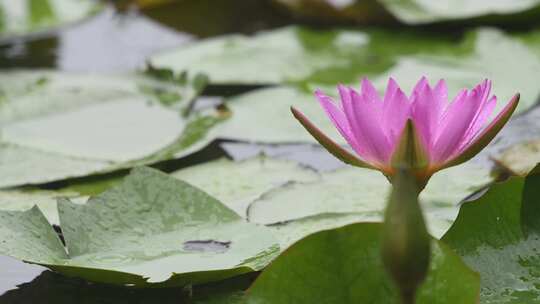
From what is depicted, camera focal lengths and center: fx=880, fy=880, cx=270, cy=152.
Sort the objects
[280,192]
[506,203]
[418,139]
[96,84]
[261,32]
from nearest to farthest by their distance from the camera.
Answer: [418,139] < [506,203] < [280,192] < [96,84] < [261,32]

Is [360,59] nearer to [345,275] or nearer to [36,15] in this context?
[36,15]

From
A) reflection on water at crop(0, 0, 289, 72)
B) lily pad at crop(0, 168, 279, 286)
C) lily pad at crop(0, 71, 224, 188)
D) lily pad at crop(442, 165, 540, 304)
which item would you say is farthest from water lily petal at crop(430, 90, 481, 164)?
reflection on water at crop(0, 0, 289, 72)

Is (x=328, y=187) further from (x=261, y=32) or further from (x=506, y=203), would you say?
(x=261, y=32)

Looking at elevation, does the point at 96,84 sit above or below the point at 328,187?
above

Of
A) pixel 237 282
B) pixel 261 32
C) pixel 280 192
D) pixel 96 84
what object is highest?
pixel 261 32

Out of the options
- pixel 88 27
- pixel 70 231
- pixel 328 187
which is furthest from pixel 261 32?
pixel 70 231

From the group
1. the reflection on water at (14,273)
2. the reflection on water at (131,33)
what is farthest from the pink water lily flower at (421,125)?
the reflection on water at (131,33)

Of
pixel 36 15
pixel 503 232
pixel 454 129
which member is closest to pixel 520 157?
pixel 503 232
